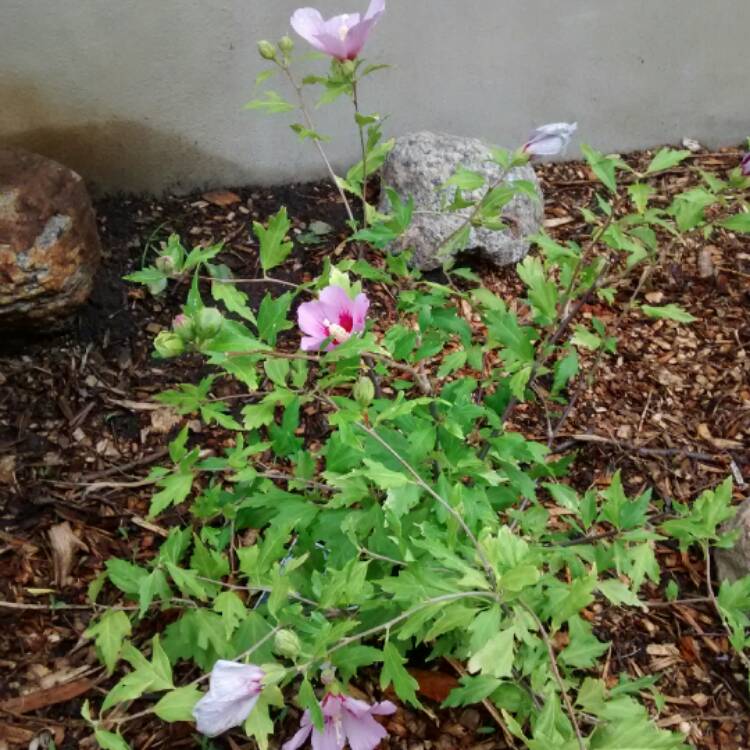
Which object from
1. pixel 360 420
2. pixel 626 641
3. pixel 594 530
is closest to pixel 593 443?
pixel 594 530

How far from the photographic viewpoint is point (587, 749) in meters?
1.31

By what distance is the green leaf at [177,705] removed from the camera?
130 centimetres

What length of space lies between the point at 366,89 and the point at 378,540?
2.12 meters

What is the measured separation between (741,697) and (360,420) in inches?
53.3

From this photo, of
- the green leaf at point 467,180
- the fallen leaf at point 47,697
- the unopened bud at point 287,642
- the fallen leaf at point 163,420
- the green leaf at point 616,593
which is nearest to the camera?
the unopened bud at point 287,642

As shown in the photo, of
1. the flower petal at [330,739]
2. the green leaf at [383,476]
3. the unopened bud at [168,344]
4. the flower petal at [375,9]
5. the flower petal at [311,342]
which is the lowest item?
the flower petal at [330,739]

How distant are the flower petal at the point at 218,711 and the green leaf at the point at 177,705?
130mm

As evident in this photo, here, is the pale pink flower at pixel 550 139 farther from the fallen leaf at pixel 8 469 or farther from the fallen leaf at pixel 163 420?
the fallen leaf at pixel 8 469

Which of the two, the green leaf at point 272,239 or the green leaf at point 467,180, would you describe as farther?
the green leaf at point 467,180

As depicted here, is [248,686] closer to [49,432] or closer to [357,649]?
[357,649]

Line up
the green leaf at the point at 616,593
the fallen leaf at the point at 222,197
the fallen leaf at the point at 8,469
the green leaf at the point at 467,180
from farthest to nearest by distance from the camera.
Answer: the fallen leaf at the point at 222,197
the fallen leaf at the point at 8,469
the green leaf at the point at 467,180
the green leaf at the point at 616,593

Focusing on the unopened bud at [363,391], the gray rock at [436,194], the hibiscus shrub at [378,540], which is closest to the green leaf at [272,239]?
the hibiscus shrub at [378,540]

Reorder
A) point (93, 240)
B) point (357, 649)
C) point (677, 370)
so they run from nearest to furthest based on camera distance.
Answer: point (357, 649) → point (93, 240) → point (677, 370)

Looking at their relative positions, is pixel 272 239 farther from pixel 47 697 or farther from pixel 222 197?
pixel 222 197
